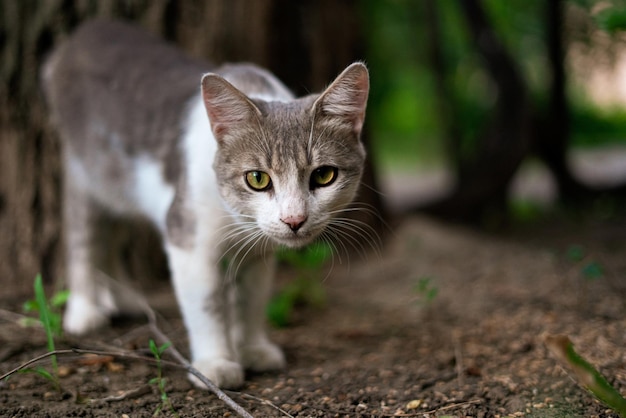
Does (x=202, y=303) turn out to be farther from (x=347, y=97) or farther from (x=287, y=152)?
(x=347, y=97)

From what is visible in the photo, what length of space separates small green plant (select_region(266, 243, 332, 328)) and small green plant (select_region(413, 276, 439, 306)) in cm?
56

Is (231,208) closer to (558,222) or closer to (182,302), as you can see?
(182,302)

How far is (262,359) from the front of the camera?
2932 millimetres

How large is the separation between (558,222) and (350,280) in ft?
6.96

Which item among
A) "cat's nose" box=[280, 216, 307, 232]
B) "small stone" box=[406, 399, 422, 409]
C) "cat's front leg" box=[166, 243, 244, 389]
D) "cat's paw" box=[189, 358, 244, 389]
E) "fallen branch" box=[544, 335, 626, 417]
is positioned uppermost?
"cat's nose" box=[280, 216, 307, 232]

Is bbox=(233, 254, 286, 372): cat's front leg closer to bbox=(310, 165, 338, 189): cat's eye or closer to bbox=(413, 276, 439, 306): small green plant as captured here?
bbox=(310, 165, 338, 189): cat's eye

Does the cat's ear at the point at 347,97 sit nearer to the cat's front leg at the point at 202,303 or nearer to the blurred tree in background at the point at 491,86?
the cat's front leg at the point at 202,303

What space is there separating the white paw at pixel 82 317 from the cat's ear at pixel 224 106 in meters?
1.33

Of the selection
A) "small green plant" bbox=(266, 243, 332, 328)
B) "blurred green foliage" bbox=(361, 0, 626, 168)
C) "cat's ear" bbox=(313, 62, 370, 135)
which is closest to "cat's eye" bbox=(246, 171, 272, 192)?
"cat's ear" bbox=(313, 62, 370, 135)

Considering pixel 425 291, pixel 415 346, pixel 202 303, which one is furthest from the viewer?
pixel 425 291

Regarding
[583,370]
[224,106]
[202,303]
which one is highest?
[224,106]

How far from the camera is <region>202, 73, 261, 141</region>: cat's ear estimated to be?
251cm

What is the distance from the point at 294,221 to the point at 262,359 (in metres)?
0.81

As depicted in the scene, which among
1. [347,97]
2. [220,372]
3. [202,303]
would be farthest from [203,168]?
[220,372]
